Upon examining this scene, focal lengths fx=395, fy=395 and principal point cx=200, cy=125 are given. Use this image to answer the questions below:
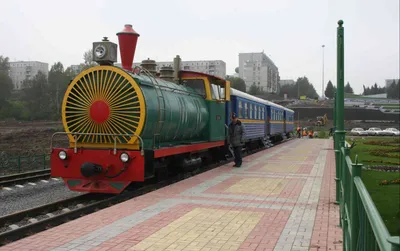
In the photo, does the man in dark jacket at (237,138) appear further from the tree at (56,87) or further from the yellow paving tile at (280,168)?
the tree at (56,87)

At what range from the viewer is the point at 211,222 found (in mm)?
6602

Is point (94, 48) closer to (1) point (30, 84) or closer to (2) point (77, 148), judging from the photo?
(2) point (77, 148)

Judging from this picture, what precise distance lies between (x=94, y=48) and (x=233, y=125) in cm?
663

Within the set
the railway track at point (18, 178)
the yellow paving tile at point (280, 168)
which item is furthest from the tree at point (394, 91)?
the railway track at point (18, 178)

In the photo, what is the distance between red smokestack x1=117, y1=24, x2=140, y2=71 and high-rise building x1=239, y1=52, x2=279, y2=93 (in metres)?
133

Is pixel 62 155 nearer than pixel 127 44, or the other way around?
pixel 62 155

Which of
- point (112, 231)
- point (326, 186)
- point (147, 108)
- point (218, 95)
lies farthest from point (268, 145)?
point (112, 231)

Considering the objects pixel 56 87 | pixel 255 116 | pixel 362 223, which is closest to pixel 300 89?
pixel 56 87

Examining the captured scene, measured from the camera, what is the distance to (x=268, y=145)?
87.9 feet

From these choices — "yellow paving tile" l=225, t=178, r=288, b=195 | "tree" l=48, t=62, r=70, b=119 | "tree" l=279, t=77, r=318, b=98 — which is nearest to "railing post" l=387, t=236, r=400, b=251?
"yellow paving tile" l=225, t=178, r=288, b=195

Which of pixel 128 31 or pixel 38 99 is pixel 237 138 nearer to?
pixel 128 31

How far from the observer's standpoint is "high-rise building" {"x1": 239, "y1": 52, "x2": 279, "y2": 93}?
14388 centimetres

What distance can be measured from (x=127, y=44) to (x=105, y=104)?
5.70 feet

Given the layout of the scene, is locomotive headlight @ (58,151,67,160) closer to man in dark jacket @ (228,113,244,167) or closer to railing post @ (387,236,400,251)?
man in dark jacket @ (228,113,244,167)
